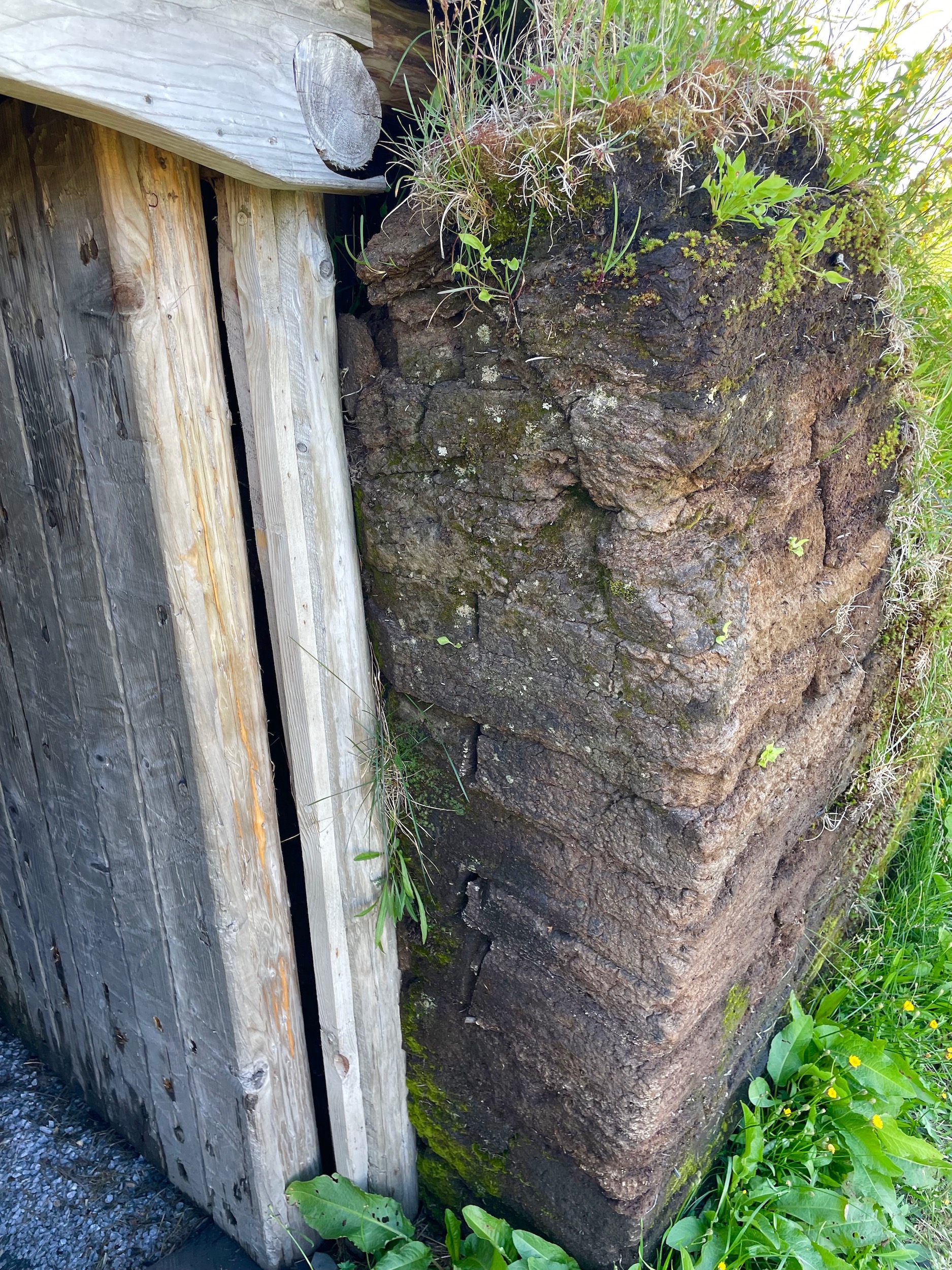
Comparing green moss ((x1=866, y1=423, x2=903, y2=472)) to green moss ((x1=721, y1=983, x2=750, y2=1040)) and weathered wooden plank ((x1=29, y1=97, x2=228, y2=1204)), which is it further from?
weathered wooden plank ((x1=29, y1=97, x2=228, y2=1204))

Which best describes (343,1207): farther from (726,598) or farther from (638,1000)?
(726,598)

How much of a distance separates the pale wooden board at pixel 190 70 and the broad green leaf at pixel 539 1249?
214cm

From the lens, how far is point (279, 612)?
1.65m

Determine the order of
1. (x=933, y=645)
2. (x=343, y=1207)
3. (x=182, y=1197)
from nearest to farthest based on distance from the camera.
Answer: (x=343, y=1207), (x=182, y=1197), (x=933, y=645)

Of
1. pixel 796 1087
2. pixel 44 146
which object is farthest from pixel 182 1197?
pixel 44 146

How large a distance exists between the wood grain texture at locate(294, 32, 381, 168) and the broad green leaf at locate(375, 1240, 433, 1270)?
2.23m

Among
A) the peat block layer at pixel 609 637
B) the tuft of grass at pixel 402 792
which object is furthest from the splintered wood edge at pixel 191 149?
the tuft of grass at pixel 402 792

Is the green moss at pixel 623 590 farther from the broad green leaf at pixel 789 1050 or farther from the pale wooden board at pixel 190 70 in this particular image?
the broad green leaf at pixel 789 1050

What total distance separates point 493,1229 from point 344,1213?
1.18ft

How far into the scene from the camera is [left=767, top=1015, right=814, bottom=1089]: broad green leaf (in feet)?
7.32

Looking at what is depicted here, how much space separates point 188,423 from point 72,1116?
2.10 meters

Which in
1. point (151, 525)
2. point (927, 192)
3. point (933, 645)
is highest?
point (927, 192)

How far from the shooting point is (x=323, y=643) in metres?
1.69

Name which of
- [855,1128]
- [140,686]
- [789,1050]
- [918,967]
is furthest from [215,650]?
[918,967]
